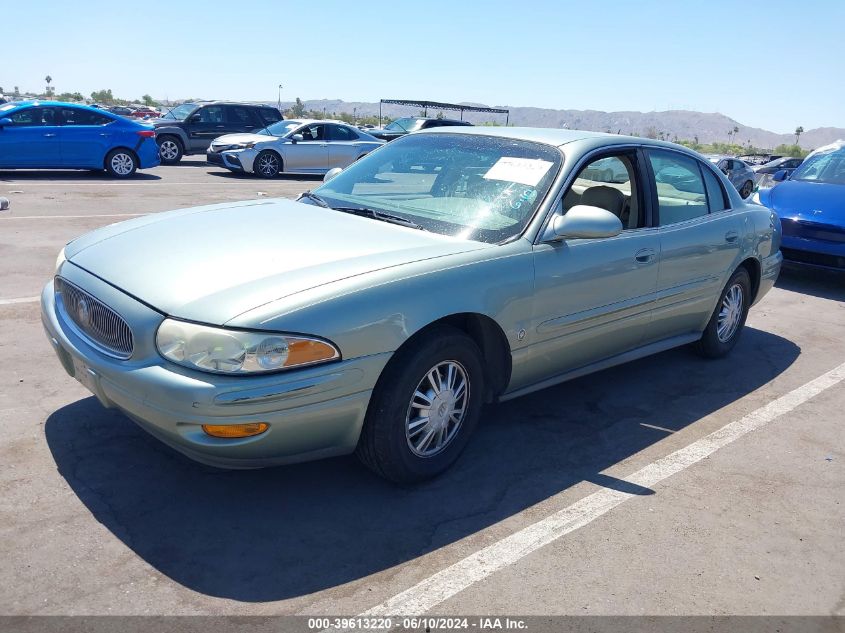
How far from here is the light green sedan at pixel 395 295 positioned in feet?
9.82

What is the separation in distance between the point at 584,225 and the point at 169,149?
17729 millimetres

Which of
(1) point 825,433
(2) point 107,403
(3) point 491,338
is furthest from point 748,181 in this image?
(2) point 107,403

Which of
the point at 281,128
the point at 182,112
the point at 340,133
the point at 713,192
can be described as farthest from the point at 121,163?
the point at 713,192

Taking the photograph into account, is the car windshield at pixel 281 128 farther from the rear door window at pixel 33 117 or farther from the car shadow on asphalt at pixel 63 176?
the rear door window at pixel 33 117

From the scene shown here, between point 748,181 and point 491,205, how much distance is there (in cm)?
1726

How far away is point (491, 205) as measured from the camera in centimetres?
409

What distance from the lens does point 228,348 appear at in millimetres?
2926

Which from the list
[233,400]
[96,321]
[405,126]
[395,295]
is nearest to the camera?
[233,400]

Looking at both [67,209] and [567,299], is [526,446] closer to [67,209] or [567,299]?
[567,299]

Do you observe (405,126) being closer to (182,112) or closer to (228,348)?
(182,112)

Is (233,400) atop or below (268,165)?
atop

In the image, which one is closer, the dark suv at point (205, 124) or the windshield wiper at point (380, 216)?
the windshield wiper at point (380, 216)

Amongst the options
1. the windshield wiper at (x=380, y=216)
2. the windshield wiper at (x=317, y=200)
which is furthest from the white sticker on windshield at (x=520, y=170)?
the windshield wiper at (x=317, y=200)

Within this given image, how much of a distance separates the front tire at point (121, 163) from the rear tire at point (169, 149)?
15.3ft
